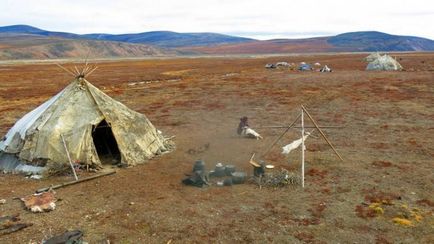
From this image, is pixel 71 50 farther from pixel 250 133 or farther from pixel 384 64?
pixel 250 133

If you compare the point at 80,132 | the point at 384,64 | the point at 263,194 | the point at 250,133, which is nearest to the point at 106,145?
the point at 80,132

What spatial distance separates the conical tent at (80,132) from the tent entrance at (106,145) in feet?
0.12

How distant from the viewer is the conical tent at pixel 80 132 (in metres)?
13.3

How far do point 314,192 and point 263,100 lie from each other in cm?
1714

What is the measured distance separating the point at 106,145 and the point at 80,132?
2.14 metres

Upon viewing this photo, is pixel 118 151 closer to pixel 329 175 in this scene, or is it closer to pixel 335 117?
pixel 329 175

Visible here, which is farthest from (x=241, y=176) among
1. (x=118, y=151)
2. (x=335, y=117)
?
(x=335, y=117)

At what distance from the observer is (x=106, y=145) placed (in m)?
15.5

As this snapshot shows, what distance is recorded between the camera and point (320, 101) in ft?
90.6

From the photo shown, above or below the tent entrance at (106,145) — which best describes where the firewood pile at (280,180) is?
below

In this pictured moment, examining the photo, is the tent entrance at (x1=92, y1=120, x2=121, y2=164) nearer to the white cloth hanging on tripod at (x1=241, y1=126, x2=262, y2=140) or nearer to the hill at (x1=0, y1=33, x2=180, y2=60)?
the white cloth hanging on tripod at (x1=241, y1=126, x2=262, y2=140)

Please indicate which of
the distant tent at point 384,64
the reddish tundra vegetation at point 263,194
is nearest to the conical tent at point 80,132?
the reddish tundra vegetation at point 263,194

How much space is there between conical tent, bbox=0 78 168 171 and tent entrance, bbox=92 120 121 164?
4 centimetres

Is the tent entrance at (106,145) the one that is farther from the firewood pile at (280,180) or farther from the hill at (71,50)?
the hill at (71,50)
